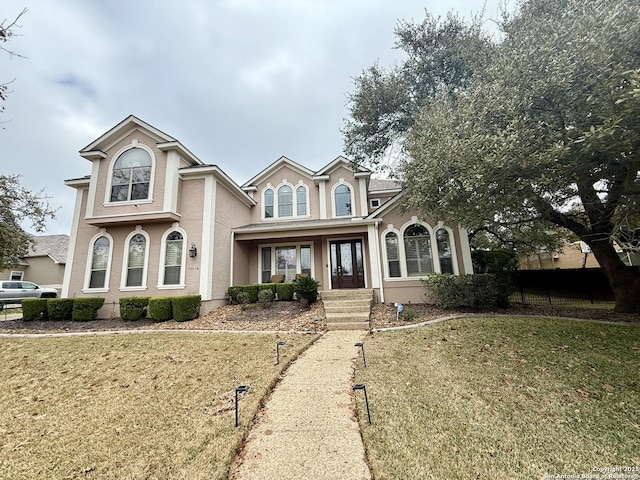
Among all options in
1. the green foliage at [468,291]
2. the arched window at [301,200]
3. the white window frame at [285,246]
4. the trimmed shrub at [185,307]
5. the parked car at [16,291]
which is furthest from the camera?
the parked car at [16,291]

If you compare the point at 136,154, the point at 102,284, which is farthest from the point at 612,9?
the point at 102,284

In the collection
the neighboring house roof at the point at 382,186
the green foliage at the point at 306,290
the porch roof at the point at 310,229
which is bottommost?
the green foliage at the point at 306,290

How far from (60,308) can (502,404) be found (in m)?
13.6

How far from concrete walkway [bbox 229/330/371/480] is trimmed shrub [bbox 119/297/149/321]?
7799mm

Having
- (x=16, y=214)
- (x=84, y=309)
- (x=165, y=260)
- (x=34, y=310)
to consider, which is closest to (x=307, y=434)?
(x=165, y=260)

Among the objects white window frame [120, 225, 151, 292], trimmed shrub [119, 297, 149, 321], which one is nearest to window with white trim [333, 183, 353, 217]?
white window frame [120, 225, 151, 292]

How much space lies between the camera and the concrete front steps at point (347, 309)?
8398mm

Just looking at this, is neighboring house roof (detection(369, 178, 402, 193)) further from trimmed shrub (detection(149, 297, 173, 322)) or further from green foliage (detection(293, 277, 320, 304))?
trimmed shrub (detection(149, 297, 173, 322))

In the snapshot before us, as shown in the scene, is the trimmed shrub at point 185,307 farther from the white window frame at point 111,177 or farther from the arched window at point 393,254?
the arched window at point 393,254

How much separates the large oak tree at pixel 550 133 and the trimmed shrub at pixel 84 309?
12115 mm

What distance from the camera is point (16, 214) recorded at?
12523 mm

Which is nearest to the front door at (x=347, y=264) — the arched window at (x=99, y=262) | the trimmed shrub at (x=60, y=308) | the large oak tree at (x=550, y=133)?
the large oak tree at (x=550, y=133)

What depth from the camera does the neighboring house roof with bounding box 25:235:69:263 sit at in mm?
21828

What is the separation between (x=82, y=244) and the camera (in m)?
11.6
